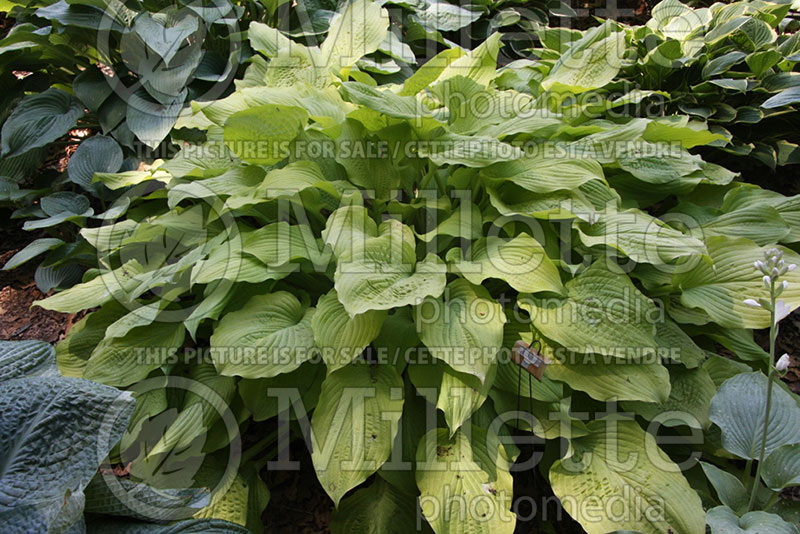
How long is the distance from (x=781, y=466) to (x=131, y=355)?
156 centimetres

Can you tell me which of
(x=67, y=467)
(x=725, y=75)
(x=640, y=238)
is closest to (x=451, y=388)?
(x=640, y=238)

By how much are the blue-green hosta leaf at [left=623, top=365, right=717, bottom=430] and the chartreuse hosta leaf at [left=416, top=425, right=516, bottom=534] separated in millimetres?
401

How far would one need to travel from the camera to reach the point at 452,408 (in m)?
1.20

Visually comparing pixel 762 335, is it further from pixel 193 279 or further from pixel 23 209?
pixel 23 209

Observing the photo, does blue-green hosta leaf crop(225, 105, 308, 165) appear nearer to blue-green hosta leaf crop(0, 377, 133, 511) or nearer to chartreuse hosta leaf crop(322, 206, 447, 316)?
chartreuse hosta leaf crop(322, 206, 447, 316)

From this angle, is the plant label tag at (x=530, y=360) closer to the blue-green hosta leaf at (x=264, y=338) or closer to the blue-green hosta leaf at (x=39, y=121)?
the blue-green hosta leaf at (x=264, y=338)

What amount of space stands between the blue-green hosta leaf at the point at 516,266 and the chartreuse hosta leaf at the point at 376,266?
0.25ft

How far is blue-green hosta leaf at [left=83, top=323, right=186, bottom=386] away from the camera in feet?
4.50

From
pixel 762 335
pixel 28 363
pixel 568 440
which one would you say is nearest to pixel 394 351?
pixel 568 440

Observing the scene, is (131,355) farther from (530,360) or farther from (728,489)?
(728,489)

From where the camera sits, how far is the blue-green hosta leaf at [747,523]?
101 cm

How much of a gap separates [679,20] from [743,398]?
85.4 inches

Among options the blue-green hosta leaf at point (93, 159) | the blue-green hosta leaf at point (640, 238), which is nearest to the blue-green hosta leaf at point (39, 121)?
the blue-green hosta leaf at point (93, 159)

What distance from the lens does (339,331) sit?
124 centimetres
